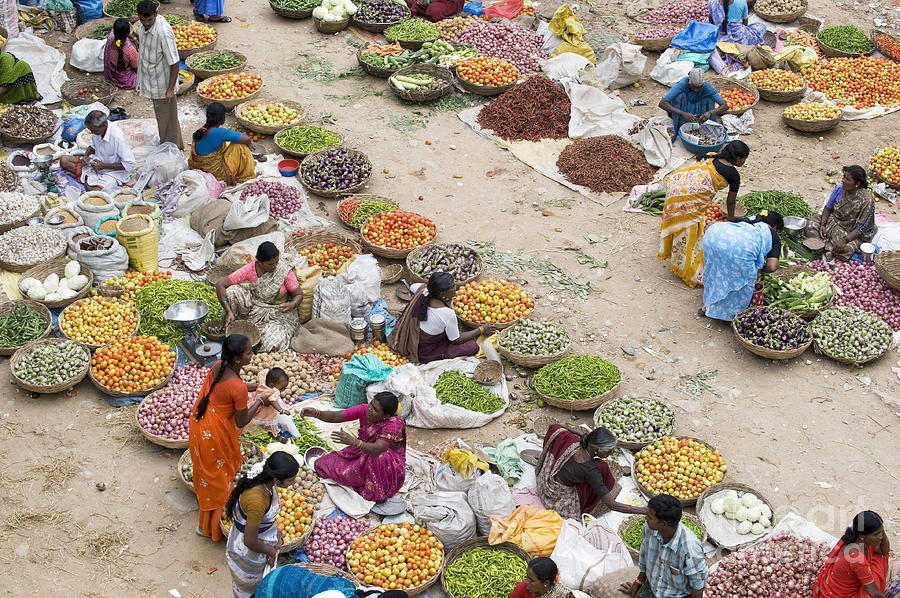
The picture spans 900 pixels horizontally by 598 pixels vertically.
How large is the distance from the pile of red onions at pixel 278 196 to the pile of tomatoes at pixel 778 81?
609 cm

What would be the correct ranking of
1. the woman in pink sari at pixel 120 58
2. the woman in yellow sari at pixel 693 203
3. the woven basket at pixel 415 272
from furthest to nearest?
the woman in pink sari at pixel 120 58, the woven basket at pixel 415 272, the woman in yellow sari at pixel 693 203

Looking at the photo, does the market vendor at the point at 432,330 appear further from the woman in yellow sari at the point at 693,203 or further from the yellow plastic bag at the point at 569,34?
the yellow plastic bag at the point at 569,34

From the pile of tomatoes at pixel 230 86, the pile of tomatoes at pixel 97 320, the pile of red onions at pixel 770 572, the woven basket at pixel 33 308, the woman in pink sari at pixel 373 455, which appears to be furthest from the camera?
the pile of tomatoes at pixel 230 86

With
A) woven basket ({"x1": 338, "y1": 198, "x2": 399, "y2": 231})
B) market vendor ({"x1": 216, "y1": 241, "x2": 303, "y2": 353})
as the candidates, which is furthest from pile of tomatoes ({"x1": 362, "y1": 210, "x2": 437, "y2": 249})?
market vendor ({"x1": 216, "y1": 241, "x2": 303, "y2": 353})

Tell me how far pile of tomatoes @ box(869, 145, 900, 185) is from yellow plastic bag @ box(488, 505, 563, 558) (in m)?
6.11

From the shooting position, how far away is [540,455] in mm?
6188

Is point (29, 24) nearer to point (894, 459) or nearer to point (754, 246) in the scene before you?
point (754, 246)

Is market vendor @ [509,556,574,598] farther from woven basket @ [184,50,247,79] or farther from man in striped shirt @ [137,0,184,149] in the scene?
woven basket @ [184,50,247,79]

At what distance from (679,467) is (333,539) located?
2465 mm

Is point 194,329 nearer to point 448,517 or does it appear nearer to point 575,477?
point 448,517

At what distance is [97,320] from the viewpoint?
7.32 m

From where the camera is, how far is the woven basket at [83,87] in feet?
33.8

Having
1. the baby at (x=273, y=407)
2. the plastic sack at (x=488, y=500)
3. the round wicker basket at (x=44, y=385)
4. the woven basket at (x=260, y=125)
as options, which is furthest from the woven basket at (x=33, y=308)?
the plastic sack at (x=488, y=500)

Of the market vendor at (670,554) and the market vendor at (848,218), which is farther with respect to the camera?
the market vendor at (848,218)
